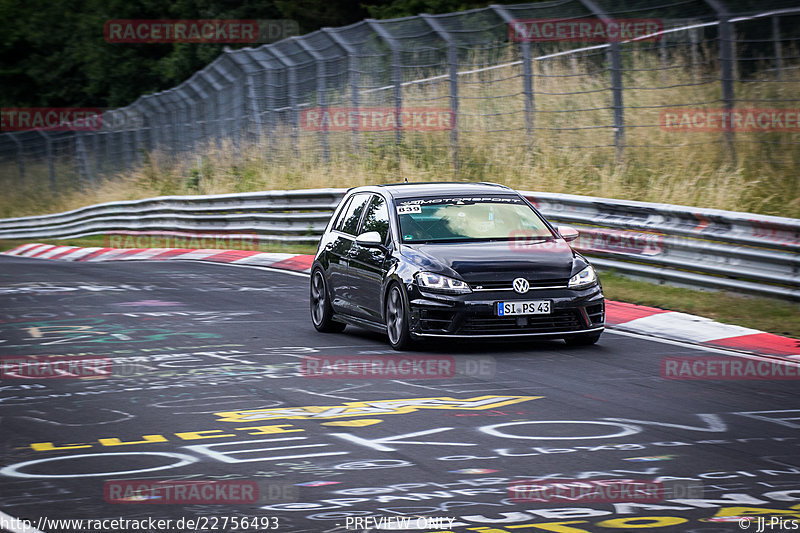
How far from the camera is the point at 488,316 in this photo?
10.4m

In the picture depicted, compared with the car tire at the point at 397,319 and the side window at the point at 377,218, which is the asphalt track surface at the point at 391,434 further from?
the side window at the point at 377,218

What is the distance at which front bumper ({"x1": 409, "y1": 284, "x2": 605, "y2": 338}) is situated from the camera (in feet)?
34.0

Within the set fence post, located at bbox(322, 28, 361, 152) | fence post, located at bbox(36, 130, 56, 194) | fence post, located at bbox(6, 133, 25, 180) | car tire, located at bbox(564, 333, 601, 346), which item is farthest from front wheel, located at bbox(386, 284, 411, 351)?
fence post, located at bbox(6, 133, 25, 180)

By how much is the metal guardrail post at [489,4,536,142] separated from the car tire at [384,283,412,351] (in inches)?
358

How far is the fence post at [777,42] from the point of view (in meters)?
16.0

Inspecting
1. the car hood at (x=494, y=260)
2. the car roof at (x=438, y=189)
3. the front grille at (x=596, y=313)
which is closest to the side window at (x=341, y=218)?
the car roof at (x=438, y=189)

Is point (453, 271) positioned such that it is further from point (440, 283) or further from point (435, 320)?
point (435, 320)

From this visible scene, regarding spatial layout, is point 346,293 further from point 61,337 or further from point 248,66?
point 248,66

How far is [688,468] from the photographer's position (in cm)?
635

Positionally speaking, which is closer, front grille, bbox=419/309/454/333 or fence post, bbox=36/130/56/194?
front grille, bbox=419/309/454/333

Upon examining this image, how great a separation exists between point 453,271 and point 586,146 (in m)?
9.28

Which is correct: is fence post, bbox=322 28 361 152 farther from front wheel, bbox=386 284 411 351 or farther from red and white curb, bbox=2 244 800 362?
front wheel, bbox=386 284 411 351

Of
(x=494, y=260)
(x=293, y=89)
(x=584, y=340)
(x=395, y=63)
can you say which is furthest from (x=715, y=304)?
(x=293, y=89)

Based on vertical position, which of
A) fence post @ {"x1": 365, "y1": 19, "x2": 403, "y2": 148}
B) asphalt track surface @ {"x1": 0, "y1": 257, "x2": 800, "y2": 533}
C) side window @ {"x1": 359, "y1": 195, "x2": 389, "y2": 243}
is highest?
fence post @ {"x1": 365, "y1": 19, "x2": 403, "y2": 148}
